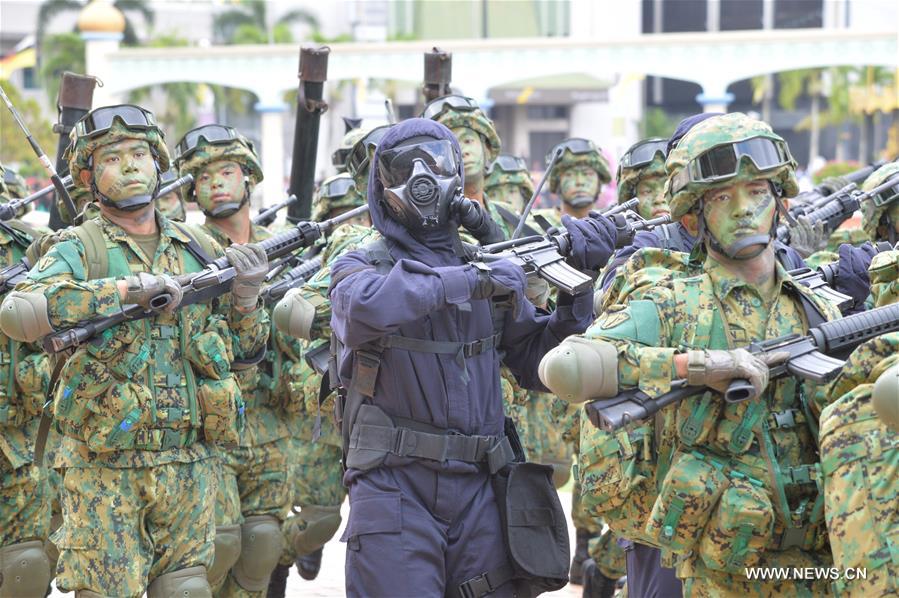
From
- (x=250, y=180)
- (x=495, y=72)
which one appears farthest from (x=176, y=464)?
(x=495, y=72)

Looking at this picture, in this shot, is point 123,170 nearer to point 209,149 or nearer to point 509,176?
point 209,149

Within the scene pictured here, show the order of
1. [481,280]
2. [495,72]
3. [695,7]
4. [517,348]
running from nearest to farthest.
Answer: [481,280] → [517,348] → [495,72] → [695,7]

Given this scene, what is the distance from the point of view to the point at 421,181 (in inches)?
237

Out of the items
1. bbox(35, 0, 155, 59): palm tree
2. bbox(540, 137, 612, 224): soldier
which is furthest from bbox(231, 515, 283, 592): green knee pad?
bbox(35, 0, 155, 59): palm tree

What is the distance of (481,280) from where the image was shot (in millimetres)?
5910

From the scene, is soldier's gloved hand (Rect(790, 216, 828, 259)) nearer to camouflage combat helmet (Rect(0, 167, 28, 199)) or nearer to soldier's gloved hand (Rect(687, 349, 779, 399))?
soldier's gloved hand (Rect(687, 349, 779, 399))

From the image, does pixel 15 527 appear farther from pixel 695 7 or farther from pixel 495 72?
Result: pixel 695 7

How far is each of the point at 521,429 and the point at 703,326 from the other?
12.1 feet

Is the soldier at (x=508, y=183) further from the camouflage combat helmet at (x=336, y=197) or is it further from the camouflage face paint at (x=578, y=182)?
the camouflage combat helmet at (x=336, y=197)

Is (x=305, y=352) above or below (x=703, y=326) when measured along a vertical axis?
below

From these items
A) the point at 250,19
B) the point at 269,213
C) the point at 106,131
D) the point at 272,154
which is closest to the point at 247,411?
the point at 269,213

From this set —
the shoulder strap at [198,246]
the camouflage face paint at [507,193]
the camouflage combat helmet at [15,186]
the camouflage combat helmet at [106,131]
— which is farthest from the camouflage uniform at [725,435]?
the camouflage combat helmet at [15,186]

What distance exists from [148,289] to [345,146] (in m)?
3.42

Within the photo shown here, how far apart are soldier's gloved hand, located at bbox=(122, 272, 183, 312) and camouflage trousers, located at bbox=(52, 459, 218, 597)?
759 millimetres
